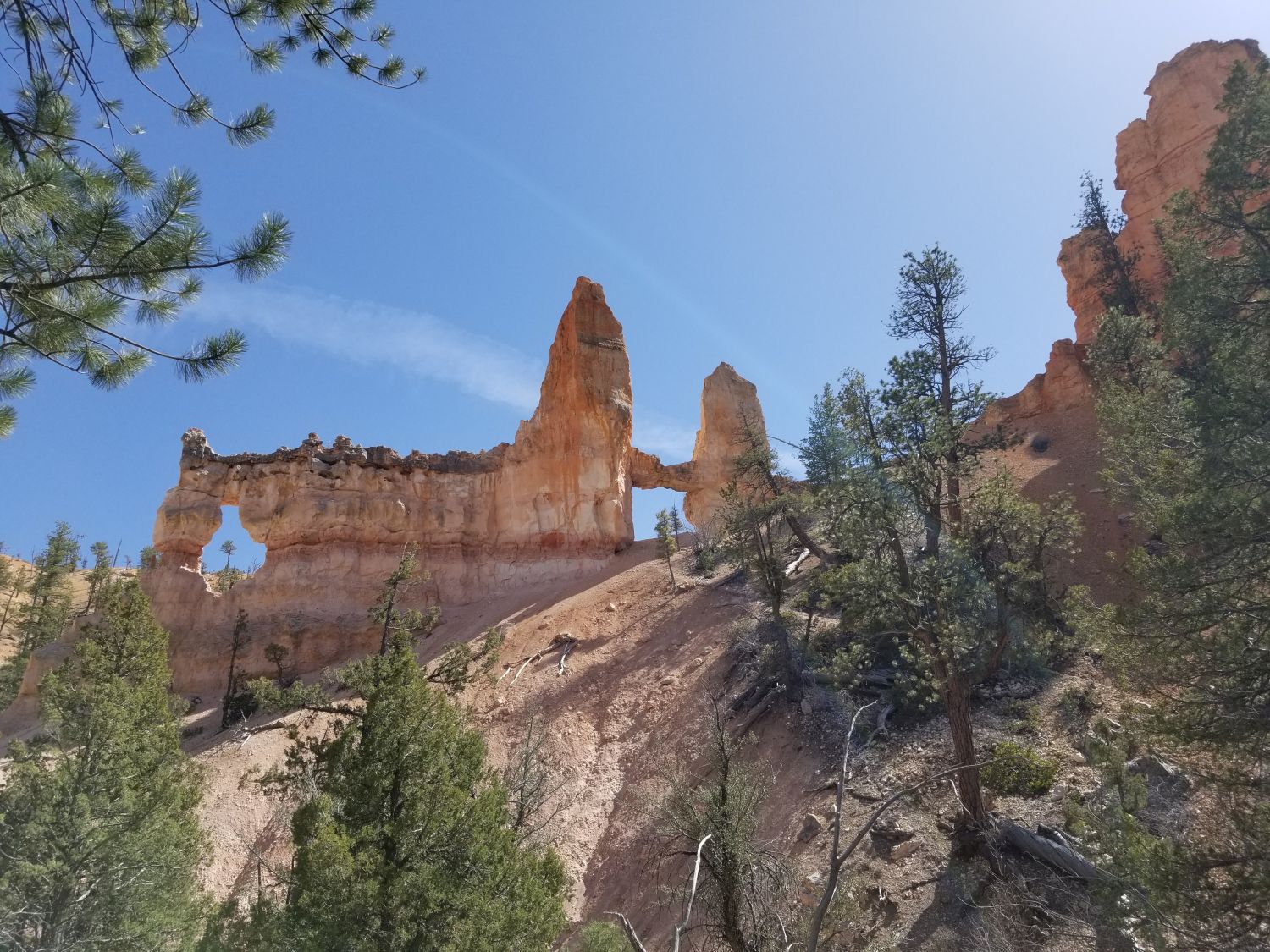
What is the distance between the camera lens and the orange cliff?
3353cm

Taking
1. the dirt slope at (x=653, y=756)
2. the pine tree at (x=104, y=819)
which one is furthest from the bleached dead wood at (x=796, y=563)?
the pine tree at (x=104, y=819)

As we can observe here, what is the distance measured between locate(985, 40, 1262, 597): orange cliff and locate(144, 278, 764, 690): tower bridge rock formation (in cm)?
1452

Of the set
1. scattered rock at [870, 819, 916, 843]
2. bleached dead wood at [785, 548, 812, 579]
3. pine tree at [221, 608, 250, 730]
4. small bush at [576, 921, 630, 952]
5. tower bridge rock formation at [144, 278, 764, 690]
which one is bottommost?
small bush at [576, 921, 630, 952]

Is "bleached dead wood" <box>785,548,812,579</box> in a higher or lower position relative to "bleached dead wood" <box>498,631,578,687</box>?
higher

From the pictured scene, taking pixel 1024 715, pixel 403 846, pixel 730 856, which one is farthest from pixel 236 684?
pixel 1024 715

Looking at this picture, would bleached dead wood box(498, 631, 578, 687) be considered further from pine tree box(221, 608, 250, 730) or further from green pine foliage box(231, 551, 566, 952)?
green pine foliage box(231, 551, 566, 952)

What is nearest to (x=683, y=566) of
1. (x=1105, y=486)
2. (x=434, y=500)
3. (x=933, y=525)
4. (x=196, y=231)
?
(x=434, y=500)

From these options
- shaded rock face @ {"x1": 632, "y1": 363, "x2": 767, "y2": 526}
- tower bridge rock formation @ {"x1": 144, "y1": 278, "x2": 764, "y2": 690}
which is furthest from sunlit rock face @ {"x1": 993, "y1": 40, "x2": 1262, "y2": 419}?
tower bridge rock formation @ {"x1": 144, "y1": 278, "x2": 764, "y2": 690}

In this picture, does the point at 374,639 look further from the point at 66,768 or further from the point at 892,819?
the point at 892,819

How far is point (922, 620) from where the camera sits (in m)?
12.7

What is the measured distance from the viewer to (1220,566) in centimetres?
898

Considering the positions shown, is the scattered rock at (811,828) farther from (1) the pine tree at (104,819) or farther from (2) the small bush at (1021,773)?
(1) the pine tree at (104,819)

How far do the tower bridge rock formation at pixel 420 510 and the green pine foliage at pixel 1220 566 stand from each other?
25580mm

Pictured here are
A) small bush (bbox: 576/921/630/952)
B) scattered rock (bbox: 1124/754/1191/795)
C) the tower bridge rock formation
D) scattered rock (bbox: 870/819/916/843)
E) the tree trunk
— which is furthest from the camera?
the tower bridge rock formation
